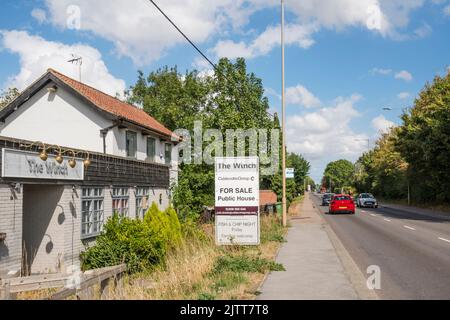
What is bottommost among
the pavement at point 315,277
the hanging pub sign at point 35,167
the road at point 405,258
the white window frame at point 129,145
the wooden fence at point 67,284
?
the road at point 405,258

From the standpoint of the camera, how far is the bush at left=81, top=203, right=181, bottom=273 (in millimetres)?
13609

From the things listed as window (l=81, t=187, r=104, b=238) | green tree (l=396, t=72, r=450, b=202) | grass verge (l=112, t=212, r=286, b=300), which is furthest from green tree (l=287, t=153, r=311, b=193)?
grass verge (l=112, t=212, r=286, b=300)

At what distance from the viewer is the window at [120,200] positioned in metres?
17.1

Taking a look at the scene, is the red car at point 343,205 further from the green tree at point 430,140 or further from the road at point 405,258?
the road at point 405,258

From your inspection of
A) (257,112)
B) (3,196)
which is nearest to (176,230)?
(3,196)

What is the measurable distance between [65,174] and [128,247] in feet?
9.15

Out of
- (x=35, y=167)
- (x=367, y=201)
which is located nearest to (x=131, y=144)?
(x=35, y=167)

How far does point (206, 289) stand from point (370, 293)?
2853 millimetres

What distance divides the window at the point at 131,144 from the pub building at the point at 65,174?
48mm

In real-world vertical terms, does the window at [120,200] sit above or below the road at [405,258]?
above

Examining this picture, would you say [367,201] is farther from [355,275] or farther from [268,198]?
[355,275]

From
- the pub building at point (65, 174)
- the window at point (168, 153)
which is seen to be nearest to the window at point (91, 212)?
the pub building at point (65, 174)

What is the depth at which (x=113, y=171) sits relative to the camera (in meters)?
17.0
